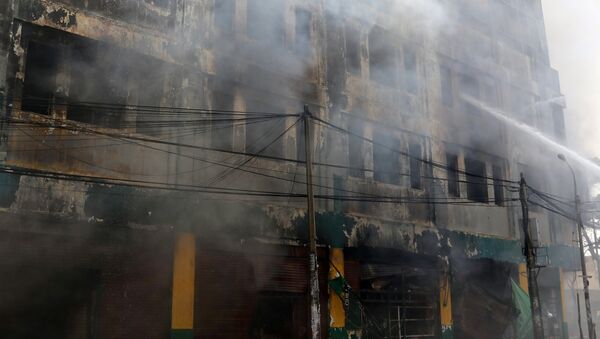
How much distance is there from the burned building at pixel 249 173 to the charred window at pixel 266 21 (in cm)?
4

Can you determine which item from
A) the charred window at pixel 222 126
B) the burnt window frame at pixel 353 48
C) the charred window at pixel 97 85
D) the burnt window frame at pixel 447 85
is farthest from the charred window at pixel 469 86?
the charred window at pixel 97 85

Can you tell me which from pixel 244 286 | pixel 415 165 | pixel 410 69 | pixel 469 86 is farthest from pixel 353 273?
pixel 469 86

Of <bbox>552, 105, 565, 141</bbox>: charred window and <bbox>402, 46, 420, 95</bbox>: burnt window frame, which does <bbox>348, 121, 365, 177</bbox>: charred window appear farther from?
<bbox>552, 105, 565, 141</bbox>: charred window

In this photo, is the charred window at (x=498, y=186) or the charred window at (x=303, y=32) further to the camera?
the charred window at (x=498, y=186)

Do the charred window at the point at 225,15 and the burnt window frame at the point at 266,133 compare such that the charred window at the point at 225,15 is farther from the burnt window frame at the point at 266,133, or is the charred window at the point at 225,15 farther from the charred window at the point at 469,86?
the charred window at the point at 469,86

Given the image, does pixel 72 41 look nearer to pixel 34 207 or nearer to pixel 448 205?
pixel 34 207

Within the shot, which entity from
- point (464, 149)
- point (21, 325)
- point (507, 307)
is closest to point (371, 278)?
point (507, 307)

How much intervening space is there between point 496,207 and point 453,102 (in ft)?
10.4

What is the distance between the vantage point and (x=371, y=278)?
11852 millimetres

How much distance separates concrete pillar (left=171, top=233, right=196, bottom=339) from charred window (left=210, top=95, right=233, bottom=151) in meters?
1.78

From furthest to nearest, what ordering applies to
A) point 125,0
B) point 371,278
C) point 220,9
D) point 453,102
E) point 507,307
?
point 453,102, point 507,307, point 371,278, point 220,9, point 125,0

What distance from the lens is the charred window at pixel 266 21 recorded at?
36.8 ft

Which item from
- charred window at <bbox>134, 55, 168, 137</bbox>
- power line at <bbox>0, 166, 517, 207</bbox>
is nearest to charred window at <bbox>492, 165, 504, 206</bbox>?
power line at <bbox>0, 166, 517, 207</bbox>

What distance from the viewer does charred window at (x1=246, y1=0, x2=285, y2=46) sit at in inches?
442
